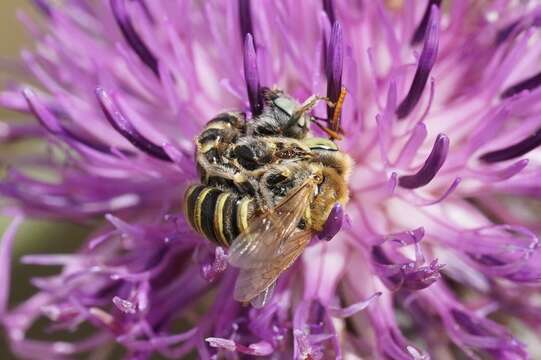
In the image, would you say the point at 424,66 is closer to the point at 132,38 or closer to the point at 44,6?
the point at 132,38

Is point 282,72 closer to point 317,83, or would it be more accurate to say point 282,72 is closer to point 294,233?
point 317,83

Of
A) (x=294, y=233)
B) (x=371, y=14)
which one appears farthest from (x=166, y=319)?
(x=371, y=14)

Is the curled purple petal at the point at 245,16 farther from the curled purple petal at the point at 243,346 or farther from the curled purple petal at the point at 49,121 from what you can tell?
the curled purple petal at the point at 243,346

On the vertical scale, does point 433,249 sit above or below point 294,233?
above

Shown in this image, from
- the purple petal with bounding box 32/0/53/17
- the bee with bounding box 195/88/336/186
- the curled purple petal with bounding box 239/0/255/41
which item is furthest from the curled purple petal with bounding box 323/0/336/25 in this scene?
the purple petal with bounding box 32/0/53/17

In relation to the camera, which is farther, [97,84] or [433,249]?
[97,84]

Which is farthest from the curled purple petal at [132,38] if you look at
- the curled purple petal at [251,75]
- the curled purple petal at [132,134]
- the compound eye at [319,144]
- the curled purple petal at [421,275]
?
the curled purple petal at [421,275]

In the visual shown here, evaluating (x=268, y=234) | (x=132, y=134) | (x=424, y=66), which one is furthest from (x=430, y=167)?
(x=132, y=134)
